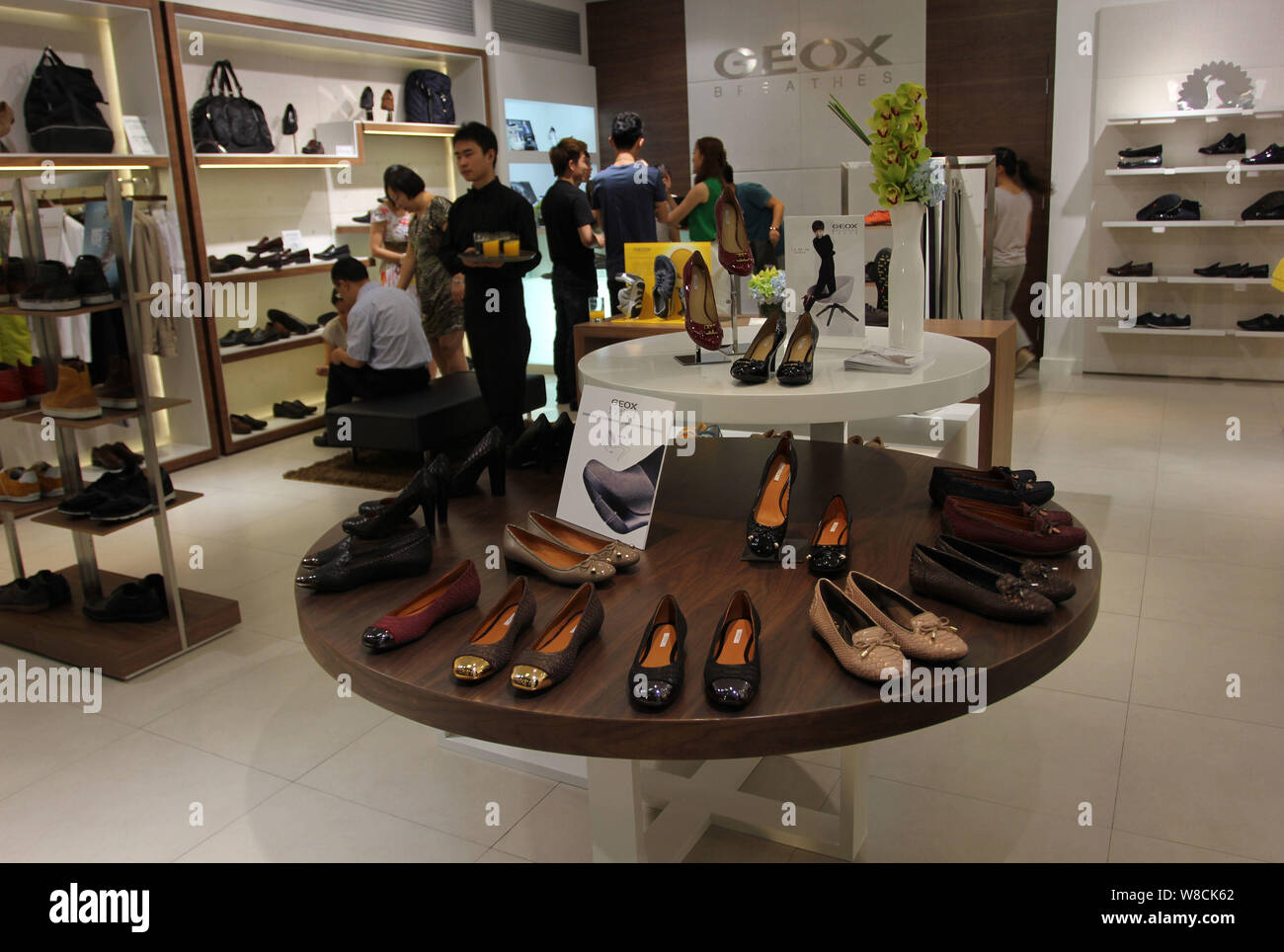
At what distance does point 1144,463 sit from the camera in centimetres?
519

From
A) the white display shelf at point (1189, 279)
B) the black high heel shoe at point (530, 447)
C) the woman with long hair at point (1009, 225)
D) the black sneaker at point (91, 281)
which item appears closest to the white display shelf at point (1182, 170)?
the woman with long hair at point (1009, 225)

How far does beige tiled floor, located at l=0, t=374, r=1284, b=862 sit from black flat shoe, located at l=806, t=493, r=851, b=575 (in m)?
0.78

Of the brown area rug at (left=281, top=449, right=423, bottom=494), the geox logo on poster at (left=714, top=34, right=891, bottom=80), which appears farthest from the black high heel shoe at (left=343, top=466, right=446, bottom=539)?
the geox logo on poster at (left=714, top=34, right=891, bottom=80)

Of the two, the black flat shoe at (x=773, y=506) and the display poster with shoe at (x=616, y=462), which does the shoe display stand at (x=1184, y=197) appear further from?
the display poster with shoe at (x=616, y=462)

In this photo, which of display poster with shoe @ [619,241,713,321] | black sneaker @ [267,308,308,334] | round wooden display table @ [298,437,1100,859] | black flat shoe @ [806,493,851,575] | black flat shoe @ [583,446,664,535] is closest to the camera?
round wooden display table @ [298,437,1100,859]

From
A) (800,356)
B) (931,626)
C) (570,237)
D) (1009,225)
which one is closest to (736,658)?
(931,626)

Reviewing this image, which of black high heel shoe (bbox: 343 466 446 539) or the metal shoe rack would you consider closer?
black high heel shoe (bbox: 343 466 446 539)

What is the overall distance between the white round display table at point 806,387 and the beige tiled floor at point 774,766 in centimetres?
99

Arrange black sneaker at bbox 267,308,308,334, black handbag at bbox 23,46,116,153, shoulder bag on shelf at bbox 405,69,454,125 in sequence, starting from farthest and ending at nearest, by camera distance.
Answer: shoulder bag on shelf at bbox 405,69,454,125 → black sneaker at bbox 267,308,308,334 → black handbag at bbox 23,46,116,153

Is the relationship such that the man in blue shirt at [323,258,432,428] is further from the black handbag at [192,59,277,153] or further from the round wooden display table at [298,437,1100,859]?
the round wooden display table at [298,437,1100,859]

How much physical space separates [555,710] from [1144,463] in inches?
182
